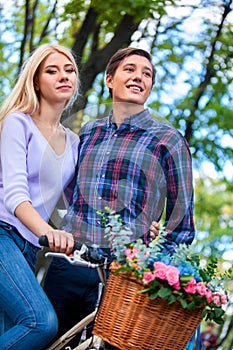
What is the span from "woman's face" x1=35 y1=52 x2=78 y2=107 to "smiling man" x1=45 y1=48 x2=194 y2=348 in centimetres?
27

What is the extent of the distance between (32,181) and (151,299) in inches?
37.6

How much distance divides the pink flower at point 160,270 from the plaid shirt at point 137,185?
594 mm

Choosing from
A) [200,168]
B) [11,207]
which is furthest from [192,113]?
[11,207]

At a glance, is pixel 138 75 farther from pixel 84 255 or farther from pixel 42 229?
pixel 84 255

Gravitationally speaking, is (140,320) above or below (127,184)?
below

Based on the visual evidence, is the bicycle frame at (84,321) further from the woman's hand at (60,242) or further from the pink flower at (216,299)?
the pink flower at (216,299)

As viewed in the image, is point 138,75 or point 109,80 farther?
point 109,80

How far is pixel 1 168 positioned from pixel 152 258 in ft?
3.23

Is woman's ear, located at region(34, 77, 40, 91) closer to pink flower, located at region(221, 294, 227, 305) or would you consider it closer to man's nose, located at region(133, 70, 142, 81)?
man's nose, located at region(133, 70, 142, 81)

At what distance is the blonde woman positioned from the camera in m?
3.08

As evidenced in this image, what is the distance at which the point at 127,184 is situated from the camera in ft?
11.7

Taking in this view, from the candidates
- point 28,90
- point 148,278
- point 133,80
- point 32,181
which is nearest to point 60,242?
point 148,278

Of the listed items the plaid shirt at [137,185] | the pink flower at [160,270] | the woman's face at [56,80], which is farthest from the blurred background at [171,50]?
the pink flower at [160,270]

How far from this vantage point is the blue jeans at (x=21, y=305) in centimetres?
305
